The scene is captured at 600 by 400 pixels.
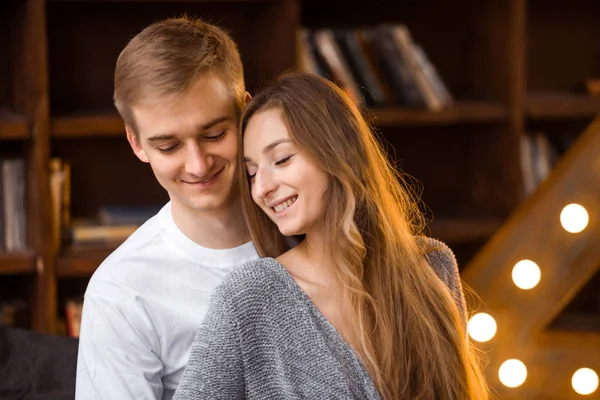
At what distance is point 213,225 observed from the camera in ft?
5.61

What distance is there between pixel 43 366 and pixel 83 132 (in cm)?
124

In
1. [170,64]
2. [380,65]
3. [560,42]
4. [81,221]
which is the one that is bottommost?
[170,64]

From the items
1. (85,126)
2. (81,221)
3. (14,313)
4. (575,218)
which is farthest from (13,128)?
(575,218)

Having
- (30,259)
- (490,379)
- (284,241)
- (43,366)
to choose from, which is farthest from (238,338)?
(30,259)

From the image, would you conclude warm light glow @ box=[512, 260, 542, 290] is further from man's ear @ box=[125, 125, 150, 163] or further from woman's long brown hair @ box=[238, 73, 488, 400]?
A: man's ear @ box=[125, 125, 150, 163]

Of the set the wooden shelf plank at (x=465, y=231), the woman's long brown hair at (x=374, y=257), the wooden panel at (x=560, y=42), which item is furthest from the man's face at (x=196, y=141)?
the wooden panel at (x=560, y=42)

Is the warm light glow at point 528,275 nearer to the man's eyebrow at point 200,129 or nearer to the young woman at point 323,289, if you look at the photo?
the young woman at point 323,289

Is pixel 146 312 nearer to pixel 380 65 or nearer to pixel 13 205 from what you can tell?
pixel 13 205

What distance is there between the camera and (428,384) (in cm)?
147

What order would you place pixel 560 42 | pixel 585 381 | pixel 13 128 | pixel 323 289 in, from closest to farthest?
pixel 323 289 < pixel 585 381 < pixel 13 128 < pixel 560 42

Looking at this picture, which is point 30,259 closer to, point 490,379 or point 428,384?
point 490,379

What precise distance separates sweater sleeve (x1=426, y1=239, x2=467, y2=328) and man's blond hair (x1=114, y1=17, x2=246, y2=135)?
0.42 meters

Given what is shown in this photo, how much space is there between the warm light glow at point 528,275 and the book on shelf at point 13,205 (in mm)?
1466

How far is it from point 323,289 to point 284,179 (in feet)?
0.65
